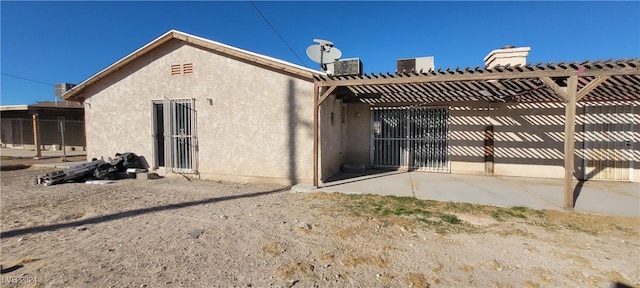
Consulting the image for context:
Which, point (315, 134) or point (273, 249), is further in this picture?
point (315, 134)

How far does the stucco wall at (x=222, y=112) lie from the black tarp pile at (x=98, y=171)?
40 cm

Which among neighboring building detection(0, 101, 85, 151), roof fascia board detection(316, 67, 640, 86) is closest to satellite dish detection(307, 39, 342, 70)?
roof fascia board detection(316, 67, 640, 86)

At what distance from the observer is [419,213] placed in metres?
5.07

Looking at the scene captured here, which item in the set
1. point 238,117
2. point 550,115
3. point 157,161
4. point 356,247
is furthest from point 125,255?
point 550,115

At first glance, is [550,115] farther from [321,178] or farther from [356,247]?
[356,247]

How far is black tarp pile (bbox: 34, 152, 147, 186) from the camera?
7.75 meters

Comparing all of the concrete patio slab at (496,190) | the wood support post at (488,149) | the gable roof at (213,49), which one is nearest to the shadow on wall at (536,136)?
the wood support post at (488,149)

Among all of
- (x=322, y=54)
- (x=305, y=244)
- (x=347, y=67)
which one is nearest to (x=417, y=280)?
(x=305, y=244)

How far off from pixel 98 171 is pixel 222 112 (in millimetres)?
4076

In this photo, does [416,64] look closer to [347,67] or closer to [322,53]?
[347,67]

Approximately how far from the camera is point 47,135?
19.7m

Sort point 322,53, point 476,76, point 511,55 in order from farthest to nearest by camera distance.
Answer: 1. point 511,55
2. point 322,53
3. point 476,76

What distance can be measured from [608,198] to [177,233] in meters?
8.52

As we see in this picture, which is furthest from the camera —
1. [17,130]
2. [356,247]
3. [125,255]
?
[17,130]
